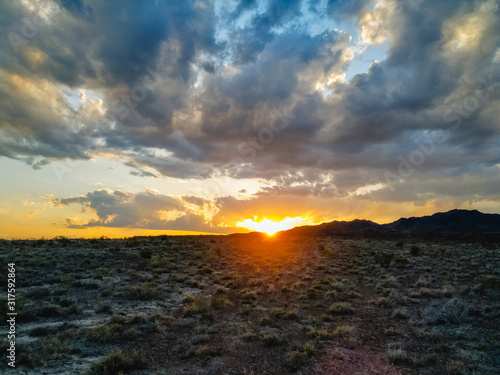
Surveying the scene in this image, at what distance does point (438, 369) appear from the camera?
8.76 metres

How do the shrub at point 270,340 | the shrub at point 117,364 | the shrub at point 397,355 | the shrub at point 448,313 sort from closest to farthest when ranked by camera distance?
1. the shrub at point 117,364
2. the shrub at point 397,355
3. the shrub at point 270,340
4. the shrub at point 448,313

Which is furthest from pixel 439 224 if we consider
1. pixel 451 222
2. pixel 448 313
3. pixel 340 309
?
pixel 340 309

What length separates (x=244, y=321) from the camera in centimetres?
1316

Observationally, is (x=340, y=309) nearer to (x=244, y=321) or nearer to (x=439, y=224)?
(x=244, y=321)

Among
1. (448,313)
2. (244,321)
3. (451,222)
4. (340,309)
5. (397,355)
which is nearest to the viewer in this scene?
(397,355)

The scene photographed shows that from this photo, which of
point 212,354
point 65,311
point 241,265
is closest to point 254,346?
point 212,354

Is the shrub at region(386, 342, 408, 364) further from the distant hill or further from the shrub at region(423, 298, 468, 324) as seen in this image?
the distant hill

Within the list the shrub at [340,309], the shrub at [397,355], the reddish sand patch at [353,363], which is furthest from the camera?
the shrub at [340,309]

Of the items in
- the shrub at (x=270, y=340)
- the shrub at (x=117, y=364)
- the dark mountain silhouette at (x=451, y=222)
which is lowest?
the dark mountain silhouette at (x=451, y=222)

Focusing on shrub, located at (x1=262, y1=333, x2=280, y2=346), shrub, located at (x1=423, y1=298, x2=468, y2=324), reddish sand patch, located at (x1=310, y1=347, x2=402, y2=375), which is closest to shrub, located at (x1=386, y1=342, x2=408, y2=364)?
reddish sand patch, located at (x1=310, y1=347, x2=402, y2=375)

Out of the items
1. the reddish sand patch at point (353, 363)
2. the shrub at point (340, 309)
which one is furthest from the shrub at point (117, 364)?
the shrub at point (340, 309)

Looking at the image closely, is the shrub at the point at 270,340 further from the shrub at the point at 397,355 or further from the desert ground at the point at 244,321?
the shrub at the point at 397,355

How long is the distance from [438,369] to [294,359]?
15.6 ft

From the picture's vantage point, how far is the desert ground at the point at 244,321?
903 cm
